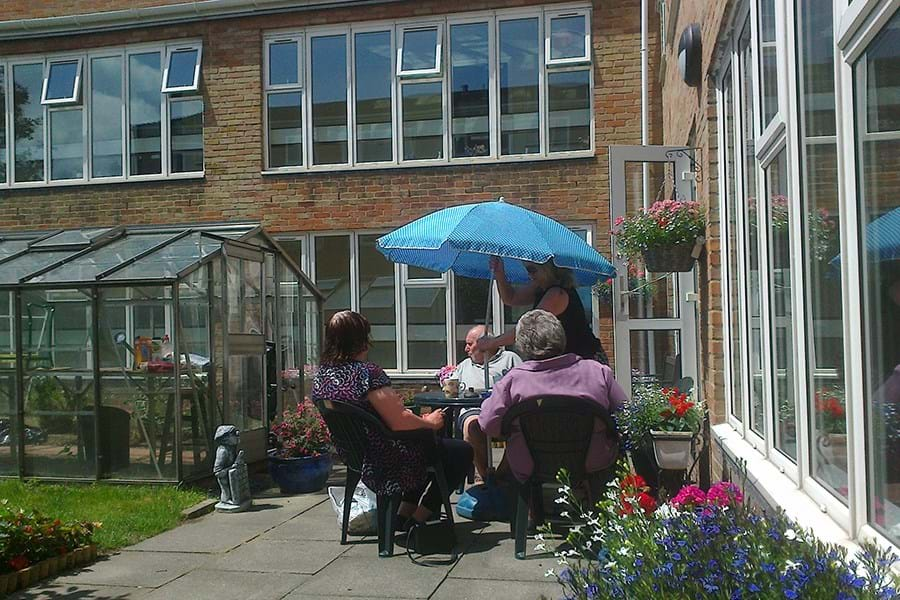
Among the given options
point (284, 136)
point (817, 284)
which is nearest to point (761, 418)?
point (817, 284)

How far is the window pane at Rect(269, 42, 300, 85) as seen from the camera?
1209cm

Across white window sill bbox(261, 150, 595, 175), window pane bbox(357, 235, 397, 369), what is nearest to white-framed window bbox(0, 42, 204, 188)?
white window sill bbox(261, 150, 595, 175)

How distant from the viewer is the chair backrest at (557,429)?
16.2ft

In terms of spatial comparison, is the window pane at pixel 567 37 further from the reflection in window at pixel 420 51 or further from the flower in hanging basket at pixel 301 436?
the flower in hanging basket at pixel 301 436

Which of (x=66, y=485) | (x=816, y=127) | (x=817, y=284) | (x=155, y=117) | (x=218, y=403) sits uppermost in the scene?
(x=155, y=117)

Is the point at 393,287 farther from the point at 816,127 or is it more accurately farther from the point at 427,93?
the point at 816,127

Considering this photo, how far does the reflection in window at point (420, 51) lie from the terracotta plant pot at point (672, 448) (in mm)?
7097

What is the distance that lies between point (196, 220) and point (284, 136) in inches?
62.2

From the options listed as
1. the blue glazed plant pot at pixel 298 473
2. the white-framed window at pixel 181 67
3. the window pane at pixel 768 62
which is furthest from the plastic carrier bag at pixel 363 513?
the white-framed window at pixel 181 67

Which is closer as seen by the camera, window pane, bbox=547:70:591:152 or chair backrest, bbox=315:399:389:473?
chair backrest, bbox=315:399:389:473

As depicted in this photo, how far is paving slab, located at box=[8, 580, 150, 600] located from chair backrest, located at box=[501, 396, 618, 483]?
213 centimetres

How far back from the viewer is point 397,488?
214 inches

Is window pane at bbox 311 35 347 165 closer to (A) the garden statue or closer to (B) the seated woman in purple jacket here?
(A) the garden statue

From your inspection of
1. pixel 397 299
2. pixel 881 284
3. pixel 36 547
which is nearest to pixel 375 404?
pixel 36 547
